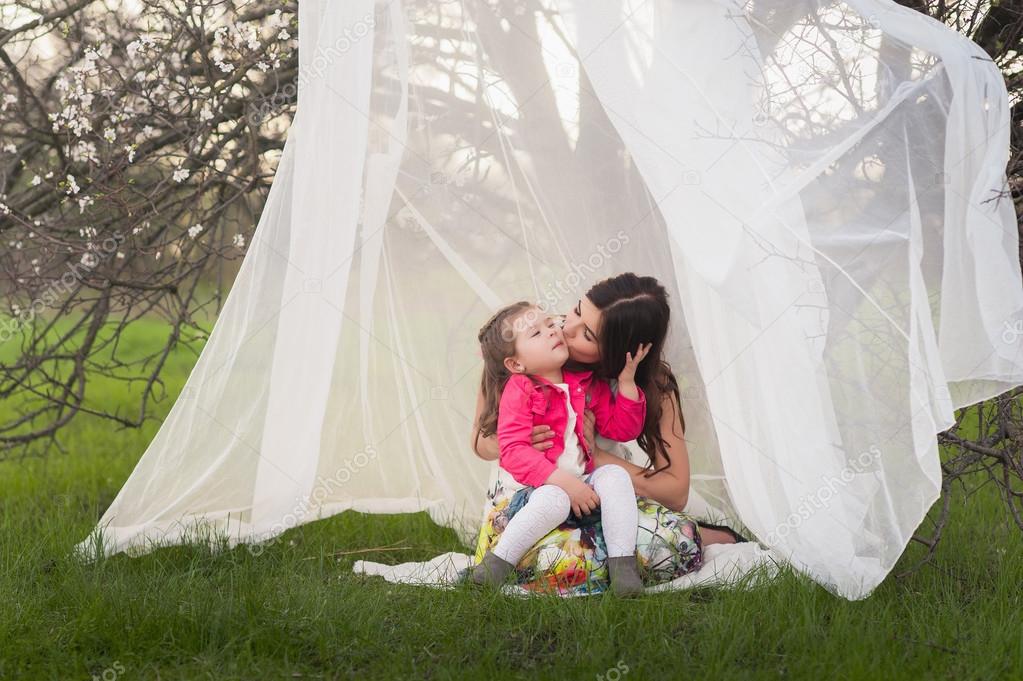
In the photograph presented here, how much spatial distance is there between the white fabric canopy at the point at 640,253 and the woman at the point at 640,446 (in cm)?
23

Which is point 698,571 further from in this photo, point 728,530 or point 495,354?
point 495,354

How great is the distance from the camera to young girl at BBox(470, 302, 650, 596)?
3.20m

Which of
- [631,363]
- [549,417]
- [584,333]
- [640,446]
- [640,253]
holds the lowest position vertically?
[640,446]

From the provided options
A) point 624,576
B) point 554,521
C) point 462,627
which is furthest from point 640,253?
point 462,627

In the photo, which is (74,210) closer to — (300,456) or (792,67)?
(300,456)

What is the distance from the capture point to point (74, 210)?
5.00m

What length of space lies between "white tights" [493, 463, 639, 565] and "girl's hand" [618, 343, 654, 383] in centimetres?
40

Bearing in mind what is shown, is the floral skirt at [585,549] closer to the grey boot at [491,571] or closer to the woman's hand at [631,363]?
the grey boot at [491,571]

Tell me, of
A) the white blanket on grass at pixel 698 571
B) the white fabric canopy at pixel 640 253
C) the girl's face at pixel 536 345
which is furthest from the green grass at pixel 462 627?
the girl's face at pixel 536 345

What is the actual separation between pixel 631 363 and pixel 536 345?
0.31 m

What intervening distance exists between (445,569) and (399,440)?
0.76 metres

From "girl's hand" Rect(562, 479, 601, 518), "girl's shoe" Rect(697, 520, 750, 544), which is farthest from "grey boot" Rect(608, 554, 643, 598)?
"girl's shoe" Rect(697, 520, 750, 544)

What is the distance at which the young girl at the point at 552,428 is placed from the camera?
126 inches

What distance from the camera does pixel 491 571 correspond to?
3182 millimetres
